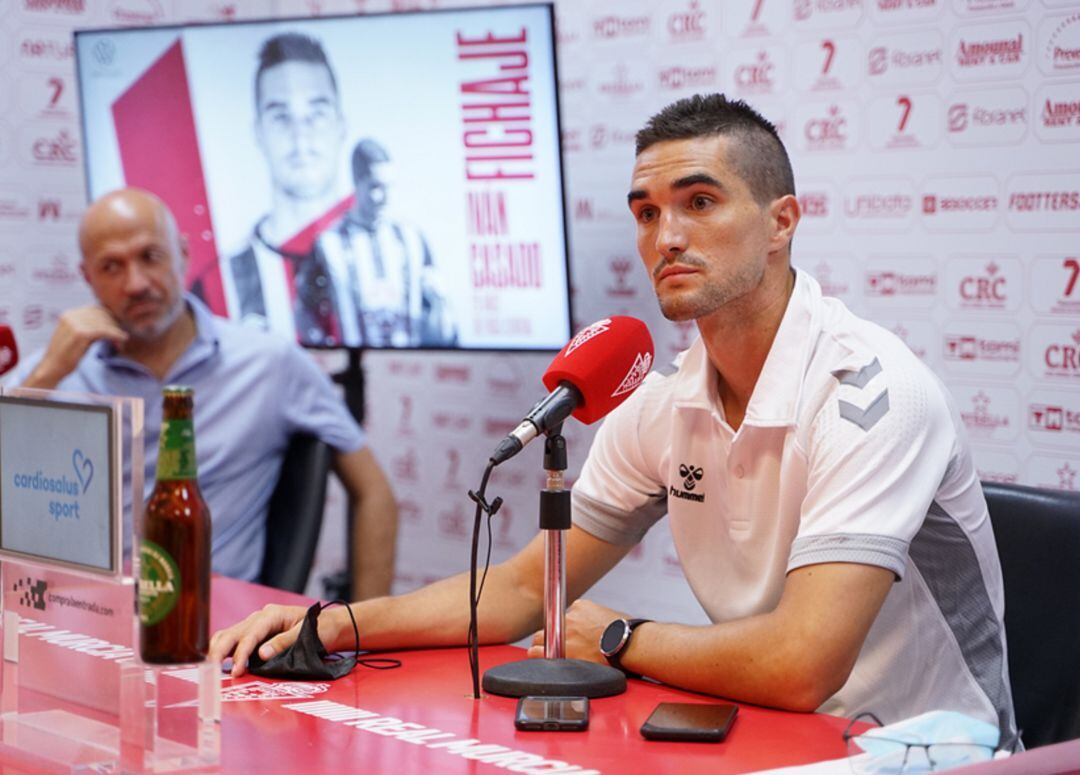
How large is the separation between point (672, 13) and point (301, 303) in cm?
137

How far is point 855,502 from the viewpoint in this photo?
194cm

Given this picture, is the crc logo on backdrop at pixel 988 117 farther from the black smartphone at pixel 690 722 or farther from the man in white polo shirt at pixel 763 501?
the black smartphone at pixel 690 722

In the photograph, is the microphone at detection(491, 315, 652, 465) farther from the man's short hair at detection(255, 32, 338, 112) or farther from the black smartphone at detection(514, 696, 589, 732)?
the man's short hair at detection(255, 32, 338, 112)

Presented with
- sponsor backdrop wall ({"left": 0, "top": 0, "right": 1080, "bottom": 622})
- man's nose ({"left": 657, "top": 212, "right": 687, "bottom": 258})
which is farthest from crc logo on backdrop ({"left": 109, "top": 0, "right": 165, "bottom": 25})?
man's nose ({"left": 657, "top": 212, "right": 687, "bottom": 258})

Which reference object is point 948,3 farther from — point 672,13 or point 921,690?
point 921,690

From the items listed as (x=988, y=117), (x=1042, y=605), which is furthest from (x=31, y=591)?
(x=988, y=117)

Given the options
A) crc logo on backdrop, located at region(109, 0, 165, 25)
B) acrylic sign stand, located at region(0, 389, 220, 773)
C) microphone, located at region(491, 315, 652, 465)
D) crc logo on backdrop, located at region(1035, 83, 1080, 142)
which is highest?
crc logo on backdrop, located at region(109, 0, 165, 25)

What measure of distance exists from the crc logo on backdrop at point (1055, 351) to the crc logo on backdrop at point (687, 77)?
3.81ft

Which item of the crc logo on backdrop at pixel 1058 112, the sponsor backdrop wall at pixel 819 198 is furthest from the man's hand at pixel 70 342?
the crc logo on backdrop at pixel 1058 112

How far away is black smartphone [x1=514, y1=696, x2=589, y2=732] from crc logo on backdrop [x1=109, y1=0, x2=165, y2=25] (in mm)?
3769

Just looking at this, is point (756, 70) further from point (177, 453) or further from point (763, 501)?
point (177, 453)

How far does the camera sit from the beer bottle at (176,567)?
1461 millimetres

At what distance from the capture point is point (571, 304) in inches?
152

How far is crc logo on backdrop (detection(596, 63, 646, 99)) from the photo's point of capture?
402 cm
